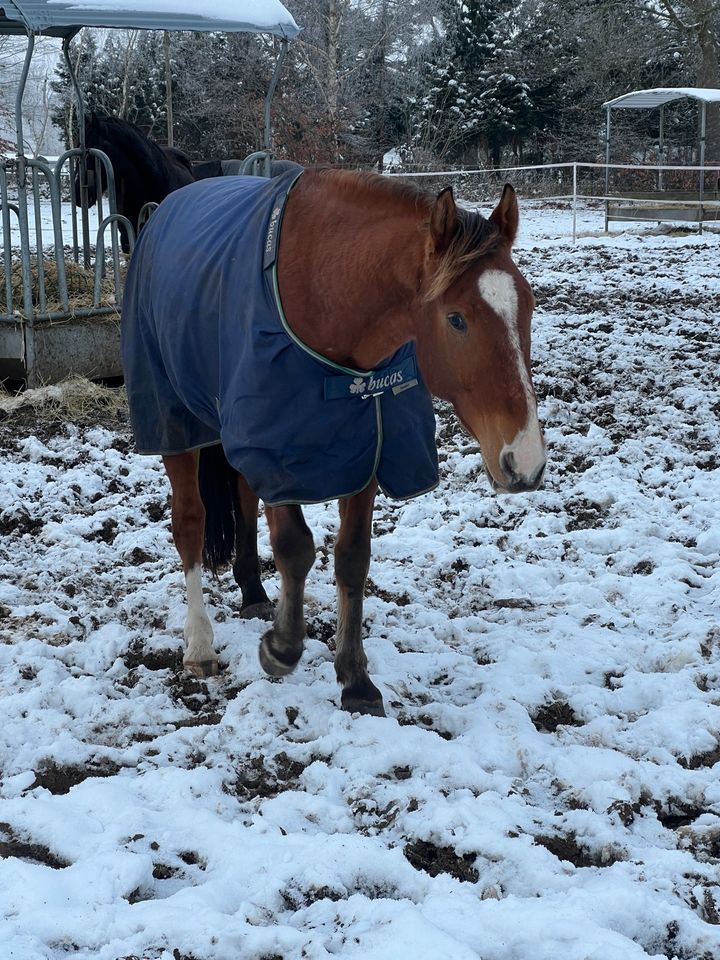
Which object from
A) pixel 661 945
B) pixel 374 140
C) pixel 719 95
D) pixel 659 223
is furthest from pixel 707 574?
pixel 374 140

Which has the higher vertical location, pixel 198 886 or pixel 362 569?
pixel 362 569

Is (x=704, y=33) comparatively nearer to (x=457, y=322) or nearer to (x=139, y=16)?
(x=139, y=16)

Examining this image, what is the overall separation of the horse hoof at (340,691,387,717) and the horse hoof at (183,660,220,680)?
19.9 inches

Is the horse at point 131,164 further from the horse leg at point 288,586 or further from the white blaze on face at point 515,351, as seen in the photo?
the white blaze on face at point 515,351

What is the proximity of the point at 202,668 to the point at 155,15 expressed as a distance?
14.9 ft

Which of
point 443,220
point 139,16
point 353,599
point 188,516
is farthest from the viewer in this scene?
point 139,16

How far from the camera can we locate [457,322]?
2.25 m

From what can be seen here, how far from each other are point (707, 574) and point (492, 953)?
2.23 meters

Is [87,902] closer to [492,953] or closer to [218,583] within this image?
[492,953]

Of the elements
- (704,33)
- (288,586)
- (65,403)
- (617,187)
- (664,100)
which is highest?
(704,33)

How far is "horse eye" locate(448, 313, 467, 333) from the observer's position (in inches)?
88.2

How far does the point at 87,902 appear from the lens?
188 centimetres

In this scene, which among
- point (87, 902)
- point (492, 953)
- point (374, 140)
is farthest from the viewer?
point (374, 140)

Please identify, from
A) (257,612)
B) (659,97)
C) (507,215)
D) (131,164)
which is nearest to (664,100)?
(659,97)
